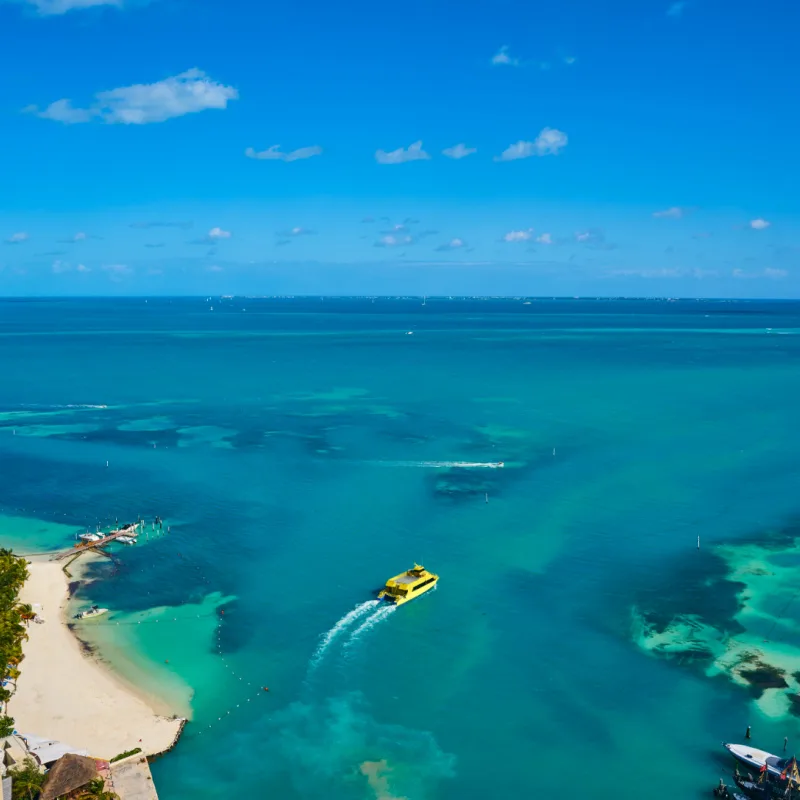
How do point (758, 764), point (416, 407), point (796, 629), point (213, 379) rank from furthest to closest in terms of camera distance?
point (213, 379) → point (416, 407) → point (796, 629) → point (758, 764)

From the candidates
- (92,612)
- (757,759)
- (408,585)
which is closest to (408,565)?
(408,585)

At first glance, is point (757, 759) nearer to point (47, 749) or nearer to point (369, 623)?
Answer: point (369, 623)

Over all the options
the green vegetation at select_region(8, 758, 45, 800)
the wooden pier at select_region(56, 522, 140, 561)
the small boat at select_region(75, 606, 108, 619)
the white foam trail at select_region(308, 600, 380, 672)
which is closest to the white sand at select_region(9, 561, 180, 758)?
the small boat at select_region(75, 606, 108, 619)

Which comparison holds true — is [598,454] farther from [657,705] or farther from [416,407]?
[657,705]

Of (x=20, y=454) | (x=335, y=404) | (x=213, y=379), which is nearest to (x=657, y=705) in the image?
(x=20, y=454)

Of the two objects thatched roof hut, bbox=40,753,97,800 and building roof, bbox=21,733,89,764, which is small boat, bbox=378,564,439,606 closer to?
building roof, bbox=21,733,89,764

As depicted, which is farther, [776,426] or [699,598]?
[776,426]
